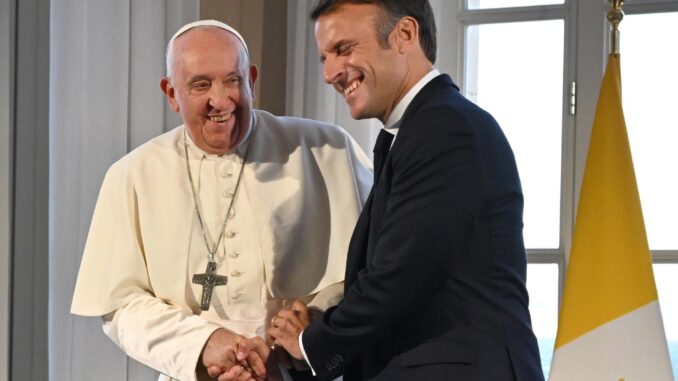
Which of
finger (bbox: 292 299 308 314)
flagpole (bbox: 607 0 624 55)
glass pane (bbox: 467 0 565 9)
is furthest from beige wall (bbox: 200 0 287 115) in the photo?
finger (bbox: 292 299 308 314)

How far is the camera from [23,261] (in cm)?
356

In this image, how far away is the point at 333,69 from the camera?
2.54 meters

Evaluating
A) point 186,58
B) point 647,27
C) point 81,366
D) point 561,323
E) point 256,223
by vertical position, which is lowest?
point 81,366

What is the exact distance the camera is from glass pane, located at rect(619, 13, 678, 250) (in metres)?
4.04

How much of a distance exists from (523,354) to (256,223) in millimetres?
842

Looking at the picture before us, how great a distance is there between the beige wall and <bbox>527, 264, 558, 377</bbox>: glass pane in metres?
1.12

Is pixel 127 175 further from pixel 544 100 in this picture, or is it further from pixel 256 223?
pixel 544 100

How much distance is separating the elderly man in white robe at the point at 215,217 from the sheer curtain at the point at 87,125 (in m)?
0.63

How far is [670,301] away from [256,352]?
6.07ft

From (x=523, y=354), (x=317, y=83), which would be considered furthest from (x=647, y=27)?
(x=523, y=354)

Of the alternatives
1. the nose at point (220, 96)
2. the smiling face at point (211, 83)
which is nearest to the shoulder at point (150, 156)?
the smiling face at point (211, 83)

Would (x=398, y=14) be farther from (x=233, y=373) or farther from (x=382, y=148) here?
(x=233, y=373)

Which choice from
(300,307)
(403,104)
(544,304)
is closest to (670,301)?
(544,304)

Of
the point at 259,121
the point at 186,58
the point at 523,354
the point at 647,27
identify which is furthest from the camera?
the point at 647,27
